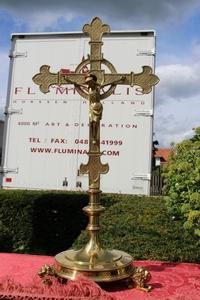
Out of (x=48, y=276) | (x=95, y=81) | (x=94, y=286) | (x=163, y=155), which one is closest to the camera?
(x=94, y=286)

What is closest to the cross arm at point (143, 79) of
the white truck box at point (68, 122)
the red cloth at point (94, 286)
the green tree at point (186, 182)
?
the red cloth at point (94, 286)

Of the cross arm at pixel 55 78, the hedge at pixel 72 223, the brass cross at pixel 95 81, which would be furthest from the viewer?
the hedge at pixel 72 223

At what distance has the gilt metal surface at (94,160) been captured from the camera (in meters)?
2.13

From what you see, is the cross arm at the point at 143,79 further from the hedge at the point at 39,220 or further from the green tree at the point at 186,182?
the hedge at the point at 39,220

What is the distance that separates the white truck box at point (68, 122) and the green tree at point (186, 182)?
2567 mm

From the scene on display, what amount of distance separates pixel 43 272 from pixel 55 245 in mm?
5964

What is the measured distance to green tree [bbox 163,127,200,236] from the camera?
3.42 metres

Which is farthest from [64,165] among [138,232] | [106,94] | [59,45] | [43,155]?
[106,94]

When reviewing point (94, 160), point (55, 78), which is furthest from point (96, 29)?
point (94, 160)

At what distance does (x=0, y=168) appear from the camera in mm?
8180

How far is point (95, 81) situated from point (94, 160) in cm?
42

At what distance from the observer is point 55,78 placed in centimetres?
249

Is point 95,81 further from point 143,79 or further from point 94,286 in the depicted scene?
point 94,286

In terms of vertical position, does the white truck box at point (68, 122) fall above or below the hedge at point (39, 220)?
above
